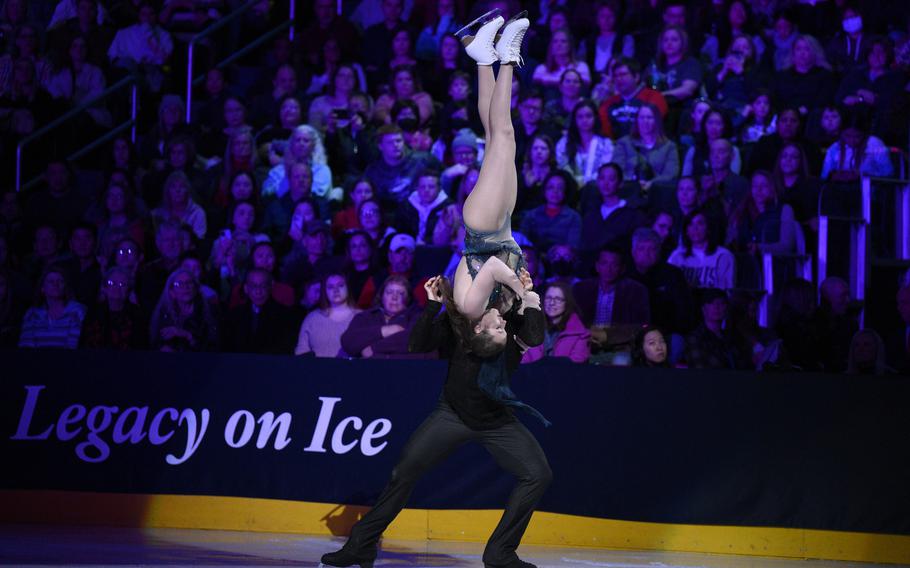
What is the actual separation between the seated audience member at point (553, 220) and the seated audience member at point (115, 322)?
10.5 feet

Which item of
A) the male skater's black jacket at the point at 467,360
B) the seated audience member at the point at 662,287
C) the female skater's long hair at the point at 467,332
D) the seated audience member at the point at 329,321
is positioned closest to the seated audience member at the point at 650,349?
the seated audience member at the point at 662,287

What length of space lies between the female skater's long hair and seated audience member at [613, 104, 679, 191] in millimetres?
4746

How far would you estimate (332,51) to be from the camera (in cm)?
1373

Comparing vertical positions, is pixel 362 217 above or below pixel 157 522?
above

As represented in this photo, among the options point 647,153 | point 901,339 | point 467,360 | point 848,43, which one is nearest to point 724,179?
point 647,153

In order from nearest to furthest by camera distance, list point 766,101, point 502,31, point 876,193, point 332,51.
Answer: point 502,31 < point 876,193 < point 766,101 < point 332,51

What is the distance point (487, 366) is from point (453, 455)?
87.0 inches

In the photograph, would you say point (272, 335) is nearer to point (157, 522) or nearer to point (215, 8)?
point (157, 522)

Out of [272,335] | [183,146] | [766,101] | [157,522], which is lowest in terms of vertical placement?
[157,522]

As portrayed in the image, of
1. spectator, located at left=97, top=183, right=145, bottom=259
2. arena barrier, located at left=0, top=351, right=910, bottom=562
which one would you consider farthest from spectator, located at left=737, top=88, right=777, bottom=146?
spectator, located at left=97, top=183, right=145, bottom=259

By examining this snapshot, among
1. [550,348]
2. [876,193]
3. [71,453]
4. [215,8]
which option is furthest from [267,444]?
[215,8]

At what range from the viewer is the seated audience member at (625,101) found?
12289 millimetres

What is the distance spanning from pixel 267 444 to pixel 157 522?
0.93 metres

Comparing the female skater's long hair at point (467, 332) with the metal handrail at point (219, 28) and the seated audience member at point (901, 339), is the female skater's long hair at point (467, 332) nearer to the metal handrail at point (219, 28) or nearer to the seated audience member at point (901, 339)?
the seated audience member at point (901, 339)
